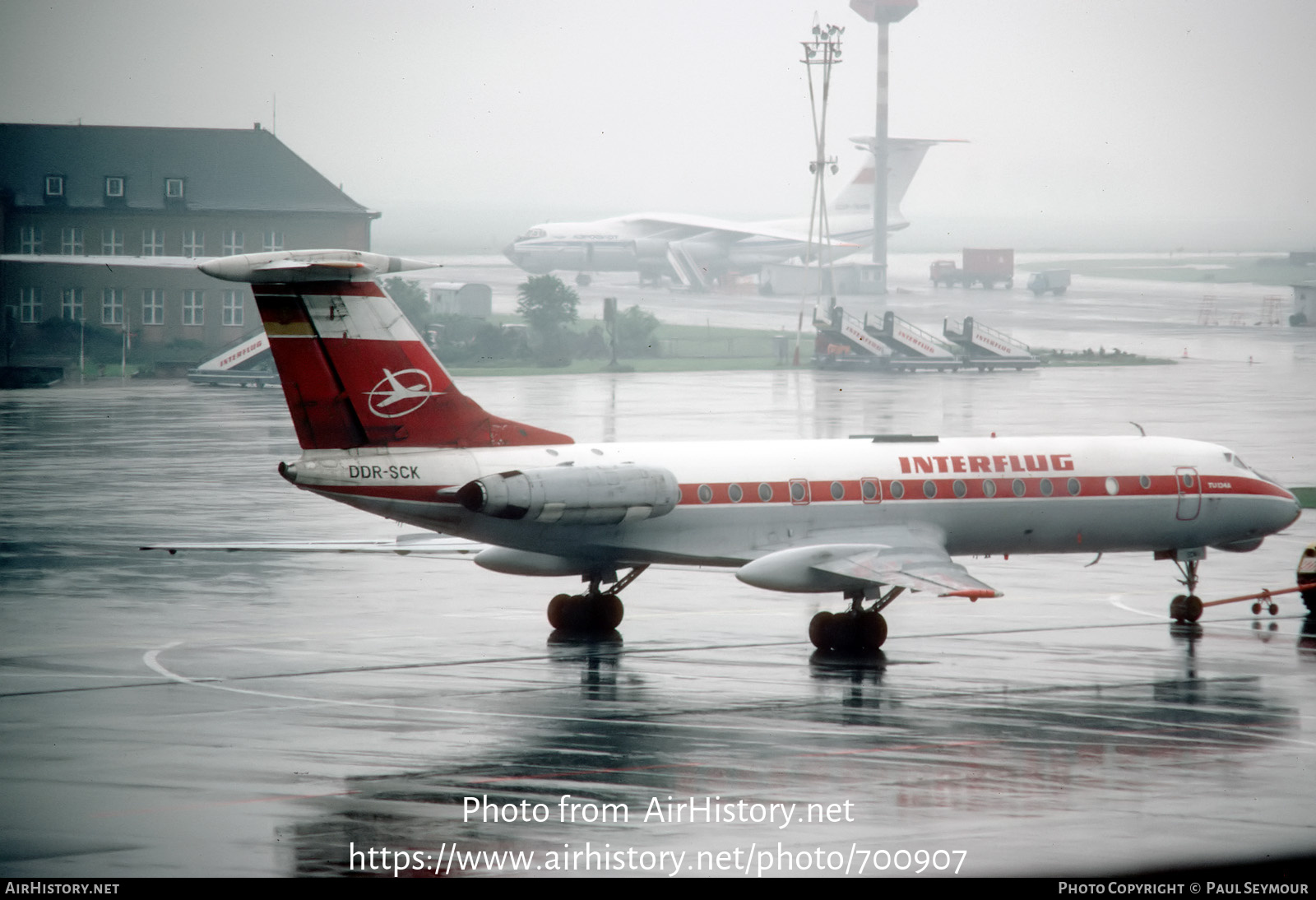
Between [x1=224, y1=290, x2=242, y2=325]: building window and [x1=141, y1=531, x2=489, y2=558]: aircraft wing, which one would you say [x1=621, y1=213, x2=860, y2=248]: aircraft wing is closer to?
[x1=224, y1=290, x2=242, y2=325]: building window

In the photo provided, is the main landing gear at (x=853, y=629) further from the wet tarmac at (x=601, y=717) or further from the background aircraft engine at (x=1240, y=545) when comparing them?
the background aircraft engine at (x=1240, y=545)

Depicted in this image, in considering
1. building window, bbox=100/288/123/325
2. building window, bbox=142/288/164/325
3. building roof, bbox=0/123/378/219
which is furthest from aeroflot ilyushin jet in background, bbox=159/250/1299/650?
building roof, bbox=0/123/378/219

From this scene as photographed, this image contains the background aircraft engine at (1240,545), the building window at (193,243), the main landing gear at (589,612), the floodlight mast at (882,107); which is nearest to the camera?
the main landing gear at (589,612)

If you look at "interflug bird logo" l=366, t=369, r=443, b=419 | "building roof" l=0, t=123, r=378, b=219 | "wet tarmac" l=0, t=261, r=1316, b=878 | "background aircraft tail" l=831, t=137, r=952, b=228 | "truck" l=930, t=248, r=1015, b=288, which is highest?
"background aircraft tail" l=831, t=137, r=952, b=228

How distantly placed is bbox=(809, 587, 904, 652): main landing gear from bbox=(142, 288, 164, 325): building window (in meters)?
76.9

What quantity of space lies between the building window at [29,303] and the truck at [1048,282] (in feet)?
280

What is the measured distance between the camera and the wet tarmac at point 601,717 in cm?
1564

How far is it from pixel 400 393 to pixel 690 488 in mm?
4610

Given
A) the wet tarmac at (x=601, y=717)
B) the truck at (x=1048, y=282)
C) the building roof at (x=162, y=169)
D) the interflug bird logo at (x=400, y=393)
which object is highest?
the building roof at (x=162, y=169)

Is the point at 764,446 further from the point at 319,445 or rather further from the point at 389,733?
the point at 389,733

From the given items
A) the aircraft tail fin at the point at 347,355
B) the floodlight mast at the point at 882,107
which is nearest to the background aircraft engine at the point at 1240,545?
the aircraft tail fin at the point at 347,355

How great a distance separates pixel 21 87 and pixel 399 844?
99614 millimetres

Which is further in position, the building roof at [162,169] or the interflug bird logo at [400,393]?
the building roof at [162,169]

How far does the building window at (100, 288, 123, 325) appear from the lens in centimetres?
9700
